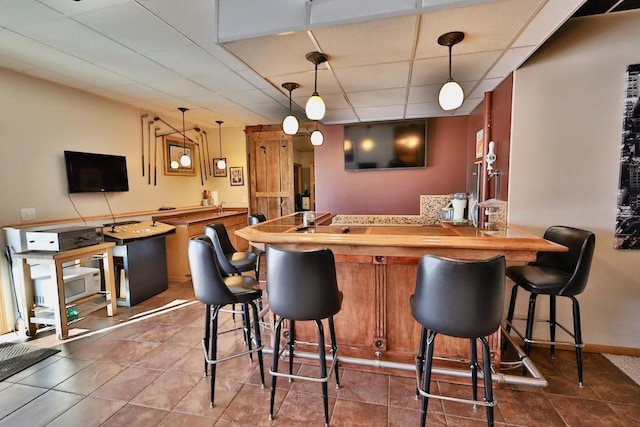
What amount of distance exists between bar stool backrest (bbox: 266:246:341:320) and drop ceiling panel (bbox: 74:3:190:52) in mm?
1906

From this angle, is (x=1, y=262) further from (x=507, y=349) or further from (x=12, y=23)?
(x=507, y=349)

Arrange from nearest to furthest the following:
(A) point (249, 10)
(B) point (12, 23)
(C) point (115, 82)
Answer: (A) point (249, 10)
(B) point (12, 23)
(C) point (115, 82)

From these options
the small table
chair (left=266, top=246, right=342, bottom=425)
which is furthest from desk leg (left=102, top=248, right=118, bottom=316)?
chair (left=266, top=246, right=342, bottom=425)

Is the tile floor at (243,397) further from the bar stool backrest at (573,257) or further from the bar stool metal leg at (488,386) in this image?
the bar stool backrest at (573,257)

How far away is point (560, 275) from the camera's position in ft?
7.03

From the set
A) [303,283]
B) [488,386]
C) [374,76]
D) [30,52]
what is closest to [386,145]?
[374,76]

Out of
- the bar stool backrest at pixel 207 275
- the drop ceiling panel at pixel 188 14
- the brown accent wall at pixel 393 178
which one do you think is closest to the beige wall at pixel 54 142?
the drop ceiling panel at pixel 188 14

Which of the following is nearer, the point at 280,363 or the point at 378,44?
the point at 378,44

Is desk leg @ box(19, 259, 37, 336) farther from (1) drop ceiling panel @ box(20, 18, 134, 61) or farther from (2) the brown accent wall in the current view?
(2) the brown accent wall

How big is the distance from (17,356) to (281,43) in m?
3.35

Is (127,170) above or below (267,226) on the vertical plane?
above

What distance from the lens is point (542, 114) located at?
2.52m

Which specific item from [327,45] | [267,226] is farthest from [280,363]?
[327,45]

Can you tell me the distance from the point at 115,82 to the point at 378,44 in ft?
10.2
